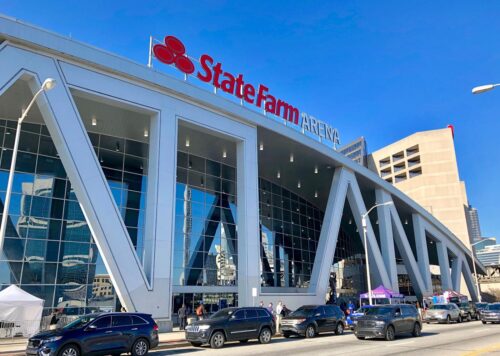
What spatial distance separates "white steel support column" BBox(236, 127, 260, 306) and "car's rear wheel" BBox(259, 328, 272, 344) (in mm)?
7920

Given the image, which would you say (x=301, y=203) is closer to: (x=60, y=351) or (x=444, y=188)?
(x=60, y=351)

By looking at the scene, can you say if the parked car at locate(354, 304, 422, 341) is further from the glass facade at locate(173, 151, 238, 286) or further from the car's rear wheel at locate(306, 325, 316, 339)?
the glass facade at locate(173, 151, 238, 286)

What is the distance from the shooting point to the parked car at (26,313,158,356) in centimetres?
1316

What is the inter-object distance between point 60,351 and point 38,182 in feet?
56.9

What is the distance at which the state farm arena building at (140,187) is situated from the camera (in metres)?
22.3

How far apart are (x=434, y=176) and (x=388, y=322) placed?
3341 inches

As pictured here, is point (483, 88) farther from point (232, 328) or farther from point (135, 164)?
point (135, 164)

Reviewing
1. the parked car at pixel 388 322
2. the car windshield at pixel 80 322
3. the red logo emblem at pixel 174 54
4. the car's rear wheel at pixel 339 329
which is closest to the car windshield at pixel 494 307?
the parked car at pixel 388 322

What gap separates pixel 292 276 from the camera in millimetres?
41406

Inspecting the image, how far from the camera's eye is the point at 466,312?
35.7m

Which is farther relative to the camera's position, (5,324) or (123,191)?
(123,191)

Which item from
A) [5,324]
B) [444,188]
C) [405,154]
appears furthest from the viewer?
[405,154]

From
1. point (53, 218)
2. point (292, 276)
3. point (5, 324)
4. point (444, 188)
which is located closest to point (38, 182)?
point (53, 218)

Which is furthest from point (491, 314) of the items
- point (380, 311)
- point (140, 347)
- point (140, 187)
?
point (140, 187)
